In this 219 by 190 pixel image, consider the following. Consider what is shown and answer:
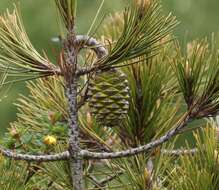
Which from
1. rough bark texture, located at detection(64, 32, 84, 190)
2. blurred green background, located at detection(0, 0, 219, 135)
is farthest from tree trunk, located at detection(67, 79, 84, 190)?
blurred green background, located at detection(0, 0, 219, 135)

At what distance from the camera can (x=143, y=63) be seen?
138 centimetres

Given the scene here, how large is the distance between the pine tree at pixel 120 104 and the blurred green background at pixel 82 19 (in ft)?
14.4

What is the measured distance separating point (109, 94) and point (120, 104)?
2 centimetres

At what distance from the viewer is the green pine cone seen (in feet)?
4.13

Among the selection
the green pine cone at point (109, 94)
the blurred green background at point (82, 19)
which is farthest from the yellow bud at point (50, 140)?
the blurred green background at point (82, 19)

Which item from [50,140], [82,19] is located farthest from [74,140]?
[82,19]

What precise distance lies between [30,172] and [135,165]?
0.16 meters

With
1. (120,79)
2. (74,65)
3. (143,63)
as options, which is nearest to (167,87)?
(143,63)

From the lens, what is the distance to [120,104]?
4.15 feet

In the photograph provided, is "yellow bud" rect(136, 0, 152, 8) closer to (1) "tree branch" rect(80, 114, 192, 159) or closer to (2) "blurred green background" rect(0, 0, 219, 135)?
(1) "tree branch" rect(80, 114, 192, 159)

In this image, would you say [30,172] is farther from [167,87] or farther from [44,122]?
[167,87]

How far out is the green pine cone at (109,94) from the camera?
4.13ft

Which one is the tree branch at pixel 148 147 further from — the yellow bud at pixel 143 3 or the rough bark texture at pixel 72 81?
the yellow bud at pixel 143 3

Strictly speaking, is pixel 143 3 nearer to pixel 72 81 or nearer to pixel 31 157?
pixel 72 81
